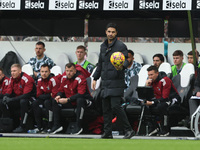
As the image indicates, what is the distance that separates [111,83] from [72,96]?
2.61 m

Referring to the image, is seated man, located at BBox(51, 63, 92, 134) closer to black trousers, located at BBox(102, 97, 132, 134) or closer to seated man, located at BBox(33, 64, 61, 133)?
seated man, located at BBox(33, 64, 61, 133)

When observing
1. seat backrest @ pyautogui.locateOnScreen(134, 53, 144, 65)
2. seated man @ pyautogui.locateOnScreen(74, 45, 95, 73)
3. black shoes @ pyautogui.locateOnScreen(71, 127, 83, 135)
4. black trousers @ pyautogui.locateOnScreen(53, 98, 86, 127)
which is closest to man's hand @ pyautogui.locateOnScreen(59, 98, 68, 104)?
black trousers @ pyautogui.locateOnScreen(53, 98, 86, 127)

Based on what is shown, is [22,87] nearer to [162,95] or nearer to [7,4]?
[7,4]

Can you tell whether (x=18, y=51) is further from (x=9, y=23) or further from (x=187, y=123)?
(x=187, y=123)

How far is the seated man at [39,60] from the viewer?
1276 centimetres

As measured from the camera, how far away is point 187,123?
32.3 feet

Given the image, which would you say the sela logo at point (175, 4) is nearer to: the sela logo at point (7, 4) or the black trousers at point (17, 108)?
the sela logo at point (7, 4)

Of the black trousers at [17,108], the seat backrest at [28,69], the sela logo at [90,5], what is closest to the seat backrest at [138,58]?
the sela logo at [90,5]

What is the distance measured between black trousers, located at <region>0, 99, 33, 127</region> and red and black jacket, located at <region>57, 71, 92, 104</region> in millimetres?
772

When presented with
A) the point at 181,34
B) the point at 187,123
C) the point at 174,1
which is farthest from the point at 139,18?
the point at 187,123

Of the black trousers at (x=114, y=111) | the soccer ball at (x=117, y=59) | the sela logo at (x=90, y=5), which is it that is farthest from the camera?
the sela logo at (x=90, y=5)

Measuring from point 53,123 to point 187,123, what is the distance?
10.4ft

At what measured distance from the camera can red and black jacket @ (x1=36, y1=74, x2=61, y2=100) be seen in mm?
11916

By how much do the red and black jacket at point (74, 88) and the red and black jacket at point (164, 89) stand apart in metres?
1.45
